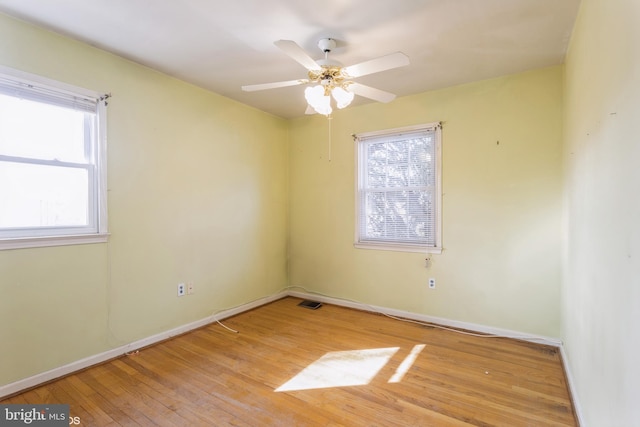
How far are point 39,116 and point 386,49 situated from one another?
261 cm

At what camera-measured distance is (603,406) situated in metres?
1.28

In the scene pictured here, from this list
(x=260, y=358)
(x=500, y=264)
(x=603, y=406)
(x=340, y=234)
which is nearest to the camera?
(x=603, y=406)

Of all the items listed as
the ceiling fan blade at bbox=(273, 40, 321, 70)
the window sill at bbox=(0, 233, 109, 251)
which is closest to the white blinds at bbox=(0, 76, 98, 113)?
the window sill at bbox=(0, 233, 109, 251)

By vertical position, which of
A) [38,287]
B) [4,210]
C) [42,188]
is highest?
[42,188]

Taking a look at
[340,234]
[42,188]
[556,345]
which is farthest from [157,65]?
[556,345]

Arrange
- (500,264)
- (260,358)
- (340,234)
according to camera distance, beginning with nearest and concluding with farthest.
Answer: (260,358) → (500,264) → (340,234)

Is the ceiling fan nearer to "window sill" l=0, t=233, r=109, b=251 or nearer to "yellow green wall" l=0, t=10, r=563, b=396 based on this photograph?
"yellow green wall" l=0, t=10, r=563, b=396

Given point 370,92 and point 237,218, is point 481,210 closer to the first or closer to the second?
point 370,92

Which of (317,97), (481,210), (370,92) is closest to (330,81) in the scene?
(317,97)

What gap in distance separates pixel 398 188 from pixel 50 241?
10.5 ft

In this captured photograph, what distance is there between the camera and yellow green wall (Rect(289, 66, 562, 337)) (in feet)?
8.96

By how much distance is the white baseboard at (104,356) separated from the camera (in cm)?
203

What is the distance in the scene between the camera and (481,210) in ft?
9.92

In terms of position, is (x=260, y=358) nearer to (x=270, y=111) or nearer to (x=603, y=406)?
(x=603, y=406)
